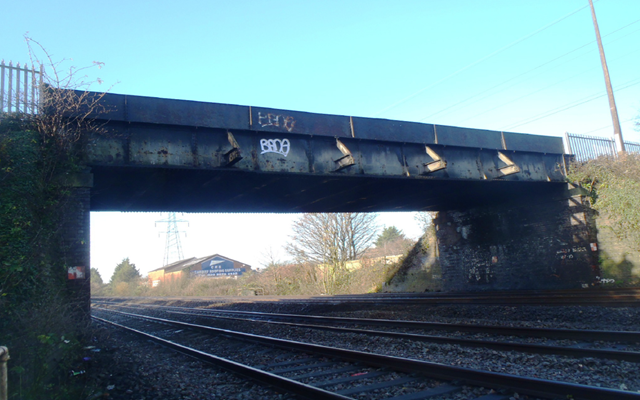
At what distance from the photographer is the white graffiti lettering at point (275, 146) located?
13.3 m

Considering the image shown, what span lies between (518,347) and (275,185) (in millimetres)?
10025

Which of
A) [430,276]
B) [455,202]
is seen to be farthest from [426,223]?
[455,202]

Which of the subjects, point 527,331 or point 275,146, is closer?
point 527,331

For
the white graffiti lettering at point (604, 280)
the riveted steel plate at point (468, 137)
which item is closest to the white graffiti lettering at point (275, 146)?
the riveted steel plate at point (468, 137)

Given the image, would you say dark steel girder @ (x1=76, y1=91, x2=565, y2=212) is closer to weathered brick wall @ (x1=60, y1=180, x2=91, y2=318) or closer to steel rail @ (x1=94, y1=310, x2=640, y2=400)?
weathered brick wall @ (x1=60, y1=180, x2=91, y2=318)

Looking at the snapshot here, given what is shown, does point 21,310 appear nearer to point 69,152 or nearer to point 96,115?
point 69,152

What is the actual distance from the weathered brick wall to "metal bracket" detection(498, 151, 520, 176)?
47.2 ft

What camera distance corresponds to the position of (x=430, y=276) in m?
25.7

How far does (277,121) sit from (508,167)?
30.3 ft

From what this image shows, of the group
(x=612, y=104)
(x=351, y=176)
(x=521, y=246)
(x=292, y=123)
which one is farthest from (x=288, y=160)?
(x=612, y=104)

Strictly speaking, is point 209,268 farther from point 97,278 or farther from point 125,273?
point 97,278

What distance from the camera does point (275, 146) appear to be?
13.4 m

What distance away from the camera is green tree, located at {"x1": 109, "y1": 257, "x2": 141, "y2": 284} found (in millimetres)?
72562

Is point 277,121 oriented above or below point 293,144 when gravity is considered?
above
